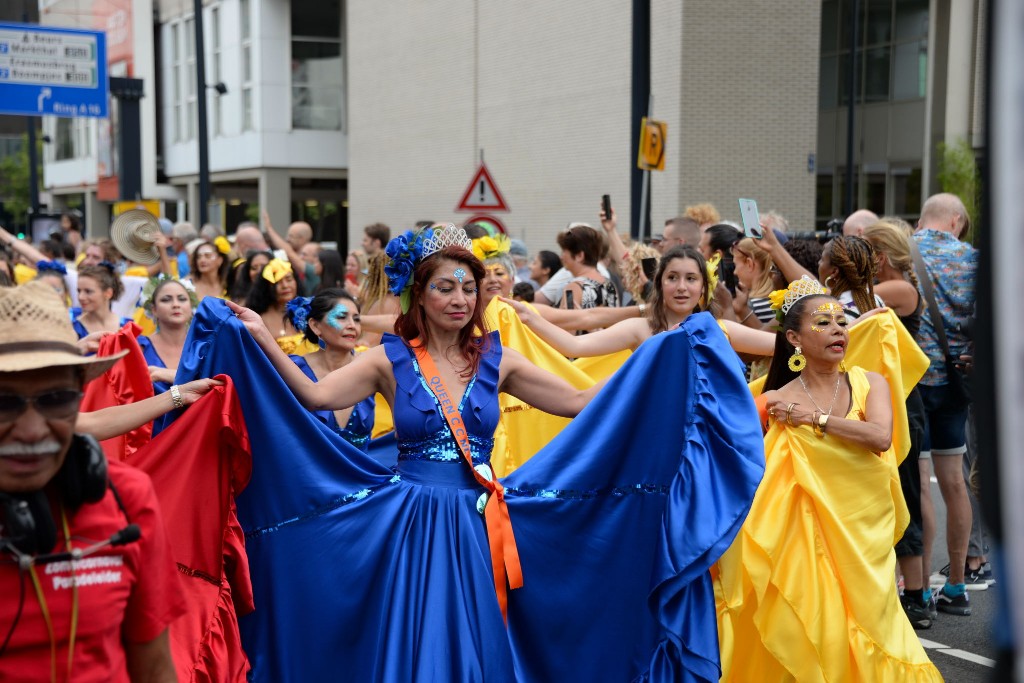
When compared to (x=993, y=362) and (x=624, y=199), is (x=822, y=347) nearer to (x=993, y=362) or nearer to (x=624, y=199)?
(x=993, y=362)

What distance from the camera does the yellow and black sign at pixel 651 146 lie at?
12.0m

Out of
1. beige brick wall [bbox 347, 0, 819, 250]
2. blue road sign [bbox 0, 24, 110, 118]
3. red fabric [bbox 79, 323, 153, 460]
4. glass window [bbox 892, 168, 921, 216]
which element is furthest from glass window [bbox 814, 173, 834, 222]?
red fabric [bbox 79, 323, 153, 460]

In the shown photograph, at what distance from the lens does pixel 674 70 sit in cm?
1986

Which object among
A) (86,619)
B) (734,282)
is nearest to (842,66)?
(734,282)

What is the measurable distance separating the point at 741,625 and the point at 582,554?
907 mm

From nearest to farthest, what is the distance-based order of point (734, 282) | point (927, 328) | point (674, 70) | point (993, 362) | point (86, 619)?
point (993, 362) → point (86, 619) → point (927, 328) → point (734, 282) → point (674, 70)

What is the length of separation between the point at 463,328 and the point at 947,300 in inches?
142

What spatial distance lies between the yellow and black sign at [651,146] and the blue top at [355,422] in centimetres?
628

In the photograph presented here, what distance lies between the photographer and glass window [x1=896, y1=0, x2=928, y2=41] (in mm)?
26969

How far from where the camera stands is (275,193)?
3488 centimetres

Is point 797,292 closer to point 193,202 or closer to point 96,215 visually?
point 193,202

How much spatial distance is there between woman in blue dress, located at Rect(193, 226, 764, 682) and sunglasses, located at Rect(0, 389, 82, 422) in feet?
6.98

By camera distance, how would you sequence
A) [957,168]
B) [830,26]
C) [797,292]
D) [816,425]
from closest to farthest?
[816,425] → [797,292] → [957,168] → [830,26]

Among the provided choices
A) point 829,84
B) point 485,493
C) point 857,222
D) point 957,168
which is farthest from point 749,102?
point 485,493
